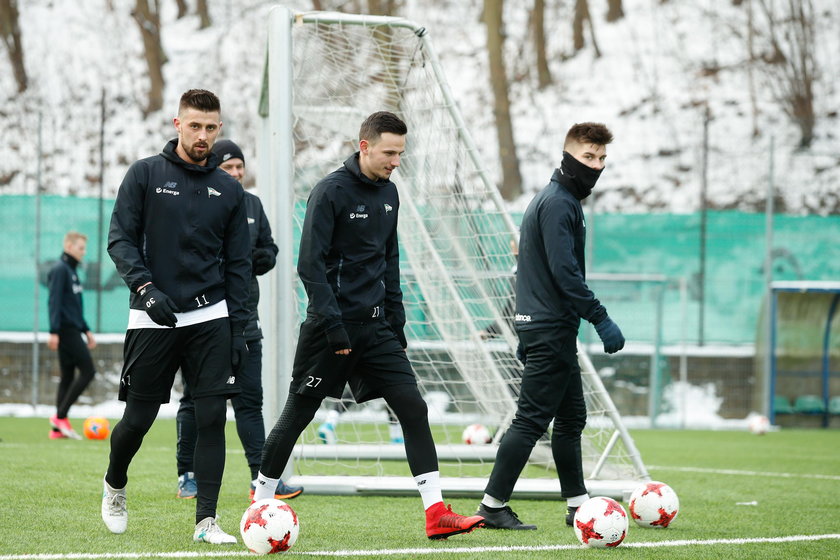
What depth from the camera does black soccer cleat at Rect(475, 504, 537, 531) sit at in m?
5.30

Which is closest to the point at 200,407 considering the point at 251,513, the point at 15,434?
the point at 251,513

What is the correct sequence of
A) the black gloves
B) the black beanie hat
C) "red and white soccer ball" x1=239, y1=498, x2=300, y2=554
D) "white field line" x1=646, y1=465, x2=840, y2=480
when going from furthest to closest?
"white field line" x1=646, y1=465, x2=840, y2=480 → the black beanie hat → the black gloves → "red and white soccer ball" x1=239, y1=498, x2=300, y2=554

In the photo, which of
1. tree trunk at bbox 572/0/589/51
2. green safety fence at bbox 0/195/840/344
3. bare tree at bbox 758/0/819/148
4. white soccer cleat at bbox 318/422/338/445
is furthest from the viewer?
tree trunk at bbox 572/0/589/51

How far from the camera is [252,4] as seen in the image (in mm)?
25391

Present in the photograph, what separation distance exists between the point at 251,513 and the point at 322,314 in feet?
3.07

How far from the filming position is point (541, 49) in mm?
23234

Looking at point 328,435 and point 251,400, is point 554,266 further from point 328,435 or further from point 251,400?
point 328,435

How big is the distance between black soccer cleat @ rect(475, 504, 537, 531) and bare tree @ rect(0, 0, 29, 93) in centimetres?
2037

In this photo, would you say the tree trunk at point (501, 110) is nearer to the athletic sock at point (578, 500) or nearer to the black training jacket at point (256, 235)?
the black training jacket at point (256, 235)

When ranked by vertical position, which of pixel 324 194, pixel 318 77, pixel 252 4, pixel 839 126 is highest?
pixel 252 4

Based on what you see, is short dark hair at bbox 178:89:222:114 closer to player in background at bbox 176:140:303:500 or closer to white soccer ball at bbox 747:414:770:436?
player in background at bbox 176:140:303:500

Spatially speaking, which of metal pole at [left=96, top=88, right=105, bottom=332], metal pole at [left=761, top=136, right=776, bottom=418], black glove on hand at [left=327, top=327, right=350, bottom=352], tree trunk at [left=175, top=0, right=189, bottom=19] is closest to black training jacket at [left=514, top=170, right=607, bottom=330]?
black glove on hand at [left=327, top=327, right=350, bottom=352]

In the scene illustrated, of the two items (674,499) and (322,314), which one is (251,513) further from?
(674,499)

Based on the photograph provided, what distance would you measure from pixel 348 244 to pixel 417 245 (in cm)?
334
